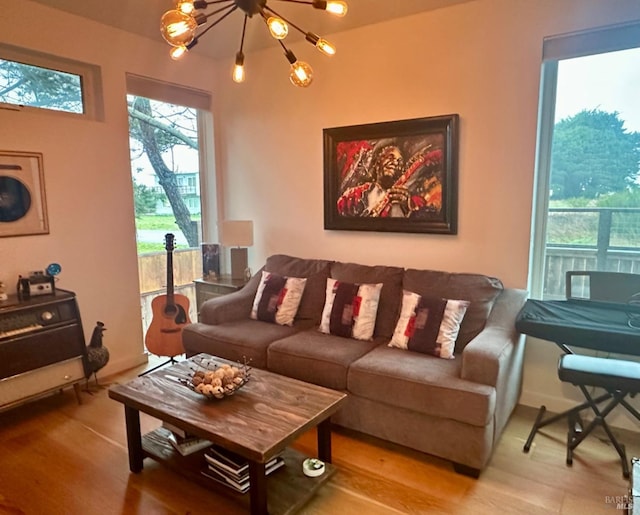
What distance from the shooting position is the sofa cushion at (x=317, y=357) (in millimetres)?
2502

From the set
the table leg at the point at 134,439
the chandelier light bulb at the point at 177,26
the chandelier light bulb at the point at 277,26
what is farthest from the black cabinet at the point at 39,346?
the chandelier light bulb at the point at 277,26

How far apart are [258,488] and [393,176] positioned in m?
2.30

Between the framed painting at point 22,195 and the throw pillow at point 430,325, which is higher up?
the framed painting at point 22,195

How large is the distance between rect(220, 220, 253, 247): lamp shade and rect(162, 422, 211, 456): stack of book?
1.94 m

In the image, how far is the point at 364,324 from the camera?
9.39ft

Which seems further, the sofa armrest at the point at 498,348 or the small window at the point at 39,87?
the small window at the point at 39,87

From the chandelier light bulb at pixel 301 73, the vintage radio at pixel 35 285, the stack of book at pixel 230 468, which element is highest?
the chandelier light bulb at pixel 301 73

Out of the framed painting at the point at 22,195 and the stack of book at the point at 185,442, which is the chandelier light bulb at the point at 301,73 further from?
the framed painting at the point at 22,195

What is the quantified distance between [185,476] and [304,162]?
2.57 m

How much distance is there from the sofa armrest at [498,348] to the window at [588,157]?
1.41ft

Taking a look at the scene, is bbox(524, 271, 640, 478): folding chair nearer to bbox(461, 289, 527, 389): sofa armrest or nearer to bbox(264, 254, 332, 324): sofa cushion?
bbox(461, 289, 527, 389): sofa armrest

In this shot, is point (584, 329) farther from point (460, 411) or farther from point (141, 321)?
point (141, 321)

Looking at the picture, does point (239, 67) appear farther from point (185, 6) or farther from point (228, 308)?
point (228, 308)

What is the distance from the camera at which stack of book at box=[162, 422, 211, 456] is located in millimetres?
2107
